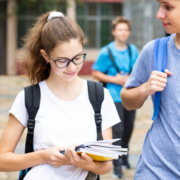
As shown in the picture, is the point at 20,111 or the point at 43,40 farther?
the point at 43,40

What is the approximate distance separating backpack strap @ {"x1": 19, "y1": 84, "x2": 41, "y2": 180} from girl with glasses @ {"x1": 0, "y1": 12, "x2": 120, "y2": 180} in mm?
24

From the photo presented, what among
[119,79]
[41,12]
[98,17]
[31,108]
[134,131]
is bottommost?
[134,131]

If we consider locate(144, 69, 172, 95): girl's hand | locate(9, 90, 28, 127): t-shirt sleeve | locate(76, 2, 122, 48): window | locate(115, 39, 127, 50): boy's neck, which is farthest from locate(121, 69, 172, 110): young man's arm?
locate(76, 2, 122, 48): window

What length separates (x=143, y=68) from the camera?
2.28 m

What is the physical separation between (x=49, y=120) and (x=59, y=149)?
0.19 m

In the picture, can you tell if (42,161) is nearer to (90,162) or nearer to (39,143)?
(39,143)

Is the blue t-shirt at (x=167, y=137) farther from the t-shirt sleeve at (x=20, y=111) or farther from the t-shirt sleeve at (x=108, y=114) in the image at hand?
the t-shirt sleeve at (x=20, y=111)

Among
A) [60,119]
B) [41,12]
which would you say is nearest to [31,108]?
[60,119]

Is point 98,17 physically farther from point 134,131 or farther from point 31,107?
point 31,107

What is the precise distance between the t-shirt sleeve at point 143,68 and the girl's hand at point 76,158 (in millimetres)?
551

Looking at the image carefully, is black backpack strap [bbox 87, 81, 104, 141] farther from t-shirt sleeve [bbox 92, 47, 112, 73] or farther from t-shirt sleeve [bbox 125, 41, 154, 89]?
t-shirt sleeve [bbox 92, 47, 112, 73]

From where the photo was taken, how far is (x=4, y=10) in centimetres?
2184

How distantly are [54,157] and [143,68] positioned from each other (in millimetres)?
722

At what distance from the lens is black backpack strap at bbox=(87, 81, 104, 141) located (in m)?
2.24
